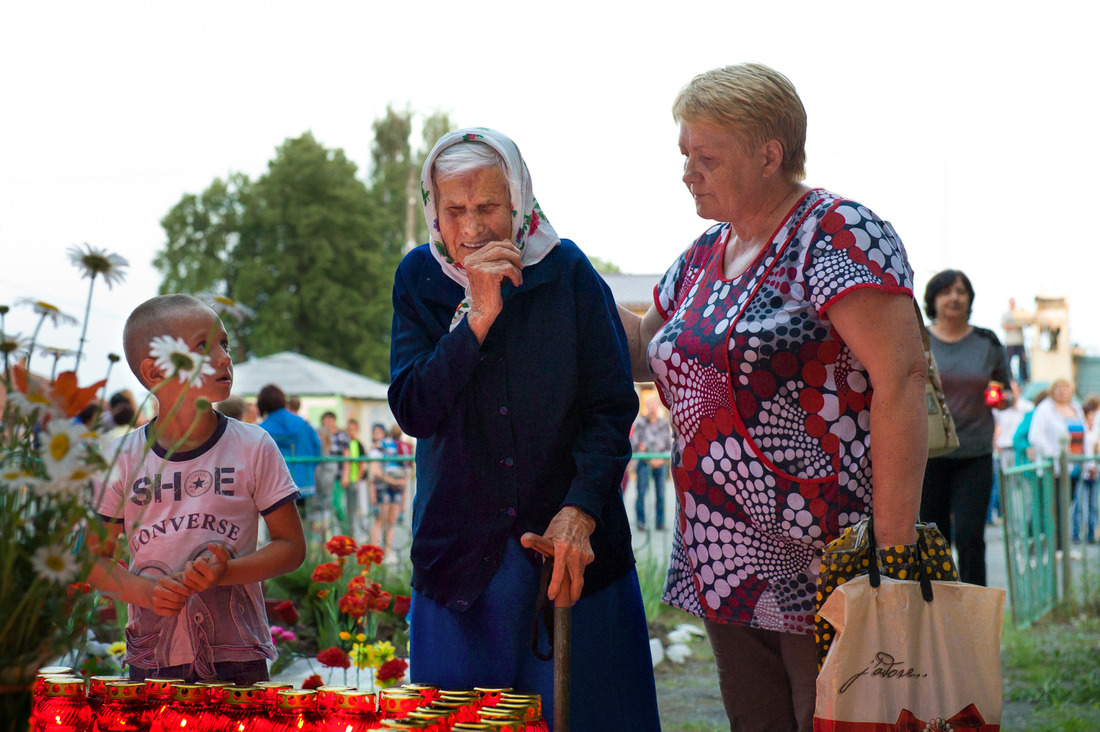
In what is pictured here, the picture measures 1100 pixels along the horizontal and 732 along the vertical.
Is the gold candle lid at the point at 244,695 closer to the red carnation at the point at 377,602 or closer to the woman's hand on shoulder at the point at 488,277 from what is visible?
the woman's hand on shoulder at the point at 488,277

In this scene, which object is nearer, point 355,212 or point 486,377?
point 486,377

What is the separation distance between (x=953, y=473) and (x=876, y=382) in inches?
141

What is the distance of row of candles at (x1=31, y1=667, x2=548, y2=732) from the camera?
5.57ft

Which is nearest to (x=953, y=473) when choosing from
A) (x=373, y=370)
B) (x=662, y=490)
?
(x=662, y=490)

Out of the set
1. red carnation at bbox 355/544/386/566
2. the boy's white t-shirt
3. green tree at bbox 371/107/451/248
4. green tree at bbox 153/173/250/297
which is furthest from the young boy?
green tree at bbox 371/107/451/248

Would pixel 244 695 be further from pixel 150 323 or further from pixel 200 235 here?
pixel 200 235

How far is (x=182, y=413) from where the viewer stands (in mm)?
2410

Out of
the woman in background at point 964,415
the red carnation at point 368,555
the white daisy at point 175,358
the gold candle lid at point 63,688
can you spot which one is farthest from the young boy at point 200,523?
the woman in background at point 964,415

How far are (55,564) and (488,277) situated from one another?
97cm

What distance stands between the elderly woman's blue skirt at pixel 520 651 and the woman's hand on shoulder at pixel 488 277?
448mm

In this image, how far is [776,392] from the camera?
219cm

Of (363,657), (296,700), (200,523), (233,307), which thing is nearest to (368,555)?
(363,657)

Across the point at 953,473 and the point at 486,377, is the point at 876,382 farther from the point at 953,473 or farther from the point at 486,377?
the point at 953,473

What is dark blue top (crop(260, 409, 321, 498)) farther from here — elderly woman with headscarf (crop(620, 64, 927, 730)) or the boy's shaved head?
elderly woman with headscarf (crop(620, 64, 927, 730))
